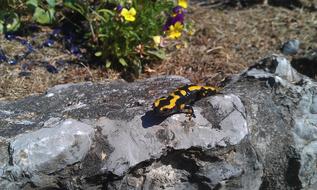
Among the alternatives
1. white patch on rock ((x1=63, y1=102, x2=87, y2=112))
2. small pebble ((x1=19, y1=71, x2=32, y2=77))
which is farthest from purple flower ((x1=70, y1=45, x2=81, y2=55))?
white patch on rock ((x1=63, y1=102, x2=87, y2=112))

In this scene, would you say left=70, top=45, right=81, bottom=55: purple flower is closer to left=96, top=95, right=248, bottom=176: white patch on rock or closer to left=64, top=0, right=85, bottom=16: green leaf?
left=64, top=0, right=85, bottom=16: green leaf

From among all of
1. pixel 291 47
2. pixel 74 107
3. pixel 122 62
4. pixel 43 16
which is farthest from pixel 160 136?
pixel 291 47

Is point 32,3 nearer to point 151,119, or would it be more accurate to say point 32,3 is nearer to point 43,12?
point 43,12

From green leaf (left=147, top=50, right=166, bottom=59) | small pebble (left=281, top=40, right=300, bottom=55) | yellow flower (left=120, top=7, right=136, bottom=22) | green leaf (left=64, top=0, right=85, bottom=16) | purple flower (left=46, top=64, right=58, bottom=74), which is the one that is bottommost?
small pebble (left=281, top=40, right=300, bottom=55)

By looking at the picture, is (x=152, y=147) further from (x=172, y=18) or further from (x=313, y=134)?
(x=172, y=18)

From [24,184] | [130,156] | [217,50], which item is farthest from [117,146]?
[217,50]

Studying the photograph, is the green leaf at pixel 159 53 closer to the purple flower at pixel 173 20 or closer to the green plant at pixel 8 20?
the purple flower at pixel 173 20

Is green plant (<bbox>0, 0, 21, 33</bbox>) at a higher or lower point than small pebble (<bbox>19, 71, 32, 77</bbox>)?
higher

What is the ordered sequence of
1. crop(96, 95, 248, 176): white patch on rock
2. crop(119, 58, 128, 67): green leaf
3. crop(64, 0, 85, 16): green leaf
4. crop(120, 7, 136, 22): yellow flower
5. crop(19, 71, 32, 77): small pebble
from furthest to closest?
crop(64, 0, 85, 16): green leaf → crop(119, 58, 128, 67): green leaf → crop(19, 71, 32, 77): small pebble → crop(120, 7, 136, 22): yellow flower → crop(96, 95, 248, 176): white patch on rock
